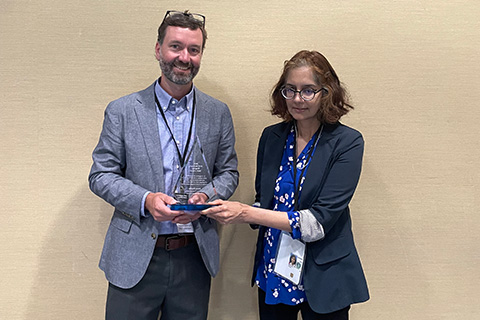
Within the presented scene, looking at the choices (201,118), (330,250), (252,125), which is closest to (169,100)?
(201,118)

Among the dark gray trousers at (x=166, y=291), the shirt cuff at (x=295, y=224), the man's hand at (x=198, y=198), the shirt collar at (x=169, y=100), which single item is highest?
the shirt collar at (x=169, y=100)

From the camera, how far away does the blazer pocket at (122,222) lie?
179 centimetres

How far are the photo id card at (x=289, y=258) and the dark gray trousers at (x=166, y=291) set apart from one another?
1.16ft

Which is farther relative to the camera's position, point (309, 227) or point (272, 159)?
point (272, 159)

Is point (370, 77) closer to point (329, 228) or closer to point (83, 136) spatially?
point (329, 228)

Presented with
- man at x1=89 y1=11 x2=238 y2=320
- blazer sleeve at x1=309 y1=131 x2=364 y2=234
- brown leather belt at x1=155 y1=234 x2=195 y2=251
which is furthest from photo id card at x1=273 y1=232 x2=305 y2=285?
brown leather belt at x1=155 y1=234 x2=195 y2=251

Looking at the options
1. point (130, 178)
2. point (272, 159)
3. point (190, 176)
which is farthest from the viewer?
point (272, 159)

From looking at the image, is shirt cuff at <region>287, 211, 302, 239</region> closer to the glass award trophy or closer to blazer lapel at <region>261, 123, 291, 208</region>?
blazer lapel at <region>261, 123, 291, 208</region>

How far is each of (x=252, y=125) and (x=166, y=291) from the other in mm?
1001

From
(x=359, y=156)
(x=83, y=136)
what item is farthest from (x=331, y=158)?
(x=83, y=136)

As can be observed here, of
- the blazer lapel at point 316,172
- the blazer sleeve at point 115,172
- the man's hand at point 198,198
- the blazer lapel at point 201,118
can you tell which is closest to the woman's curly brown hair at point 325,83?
the blazer lapel at point 316,172

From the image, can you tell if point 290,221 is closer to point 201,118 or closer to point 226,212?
point 226,212

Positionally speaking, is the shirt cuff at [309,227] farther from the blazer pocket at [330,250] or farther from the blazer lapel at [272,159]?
the blazer lapel at [272,159]

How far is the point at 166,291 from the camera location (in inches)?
72.9
